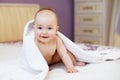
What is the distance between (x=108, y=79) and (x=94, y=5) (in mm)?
2074

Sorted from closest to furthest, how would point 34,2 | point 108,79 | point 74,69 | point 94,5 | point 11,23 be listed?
point 108,79 < point 74,69 < point 11,23 < point 34,2 < point 94,5

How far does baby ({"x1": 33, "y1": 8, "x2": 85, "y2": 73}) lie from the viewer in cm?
96

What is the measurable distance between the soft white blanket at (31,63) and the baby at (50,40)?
32 millimetres

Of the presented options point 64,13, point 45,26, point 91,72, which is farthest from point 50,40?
point 64,13

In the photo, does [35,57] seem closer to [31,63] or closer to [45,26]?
[31,63]

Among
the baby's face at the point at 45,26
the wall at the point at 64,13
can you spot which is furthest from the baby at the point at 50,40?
the wall at the point at 64,13

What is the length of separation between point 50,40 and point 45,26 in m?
0.07

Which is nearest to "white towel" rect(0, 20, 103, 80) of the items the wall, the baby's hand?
the baby's hand

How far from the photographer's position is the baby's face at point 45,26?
0.95 meters

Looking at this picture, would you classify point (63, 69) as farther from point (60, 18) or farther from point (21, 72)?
point (60, 18)

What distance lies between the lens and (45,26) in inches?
37.4

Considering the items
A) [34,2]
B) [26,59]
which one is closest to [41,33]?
[26,59]

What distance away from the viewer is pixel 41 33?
3.14ft

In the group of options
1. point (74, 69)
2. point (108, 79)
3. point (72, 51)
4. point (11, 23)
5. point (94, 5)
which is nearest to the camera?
point (108, 79)
